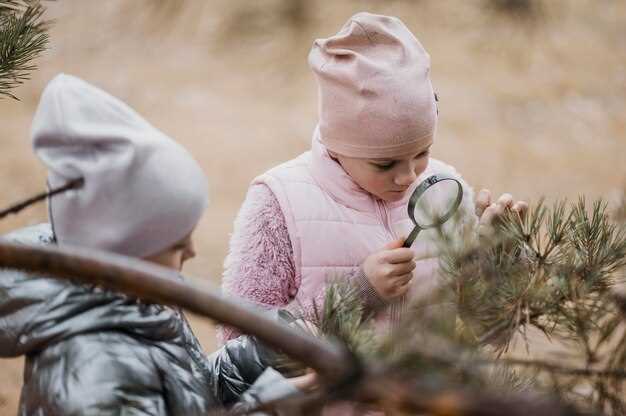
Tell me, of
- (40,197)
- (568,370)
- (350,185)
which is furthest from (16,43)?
(568,370)

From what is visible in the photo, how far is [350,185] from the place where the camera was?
1430mm

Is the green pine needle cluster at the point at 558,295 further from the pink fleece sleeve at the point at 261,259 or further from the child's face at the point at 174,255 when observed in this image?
the pink fleece sleeve at the point at 261,259

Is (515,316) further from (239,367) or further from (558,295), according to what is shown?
(239,367)

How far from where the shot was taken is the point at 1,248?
0.68 meters

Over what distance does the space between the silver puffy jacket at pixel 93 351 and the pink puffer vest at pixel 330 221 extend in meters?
0.45

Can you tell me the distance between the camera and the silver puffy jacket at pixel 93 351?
2.81 ft

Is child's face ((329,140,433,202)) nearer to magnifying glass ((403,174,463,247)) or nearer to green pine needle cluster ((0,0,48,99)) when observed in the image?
magnifying glass ((403,174,463,247))

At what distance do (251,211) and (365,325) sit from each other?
56cm

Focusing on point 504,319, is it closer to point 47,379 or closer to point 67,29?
point 47,379

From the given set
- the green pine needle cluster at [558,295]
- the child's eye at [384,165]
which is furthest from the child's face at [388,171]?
the green pine needle cluster at [558,295]

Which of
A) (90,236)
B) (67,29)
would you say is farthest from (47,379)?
(67,29)

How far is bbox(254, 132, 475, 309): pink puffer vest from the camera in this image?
1402mm

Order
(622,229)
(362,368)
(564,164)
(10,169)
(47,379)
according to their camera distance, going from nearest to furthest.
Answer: (362,368)
(47,379)
(622,229)
(10,169)
(564,164)

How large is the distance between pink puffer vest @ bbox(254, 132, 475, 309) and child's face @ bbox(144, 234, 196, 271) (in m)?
0.44
